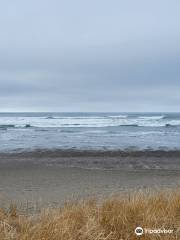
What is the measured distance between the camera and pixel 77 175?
13625 millimetres

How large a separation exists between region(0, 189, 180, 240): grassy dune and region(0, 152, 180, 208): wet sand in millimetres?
2716

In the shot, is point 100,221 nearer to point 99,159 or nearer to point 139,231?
point 139,231

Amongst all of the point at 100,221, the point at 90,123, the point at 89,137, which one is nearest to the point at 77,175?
the point at 100,221

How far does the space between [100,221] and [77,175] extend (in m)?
9.02

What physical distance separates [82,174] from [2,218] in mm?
9094

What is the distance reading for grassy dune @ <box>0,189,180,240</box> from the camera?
4.16 metres

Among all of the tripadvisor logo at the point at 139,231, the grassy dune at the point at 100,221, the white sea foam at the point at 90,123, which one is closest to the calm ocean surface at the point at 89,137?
the white sea foam at the point at 90,123

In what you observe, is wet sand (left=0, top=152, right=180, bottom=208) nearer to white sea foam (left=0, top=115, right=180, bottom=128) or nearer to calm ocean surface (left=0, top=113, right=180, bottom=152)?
calm ocean surface (left=0, top=113, right=180, bottom=152)

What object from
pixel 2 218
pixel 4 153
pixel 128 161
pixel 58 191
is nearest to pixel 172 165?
pixel 128 161

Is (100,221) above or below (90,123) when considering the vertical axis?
above

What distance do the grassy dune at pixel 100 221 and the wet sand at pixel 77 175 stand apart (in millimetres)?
2716

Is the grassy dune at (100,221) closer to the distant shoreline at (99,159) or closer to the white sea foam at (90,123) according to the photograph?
the distant shoreline at (99,159)

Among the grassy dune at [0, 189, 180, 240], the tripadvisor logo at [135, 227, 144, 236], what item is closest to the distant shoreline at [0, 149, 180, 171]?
the grassy dune at [0, 189, 180, 240]

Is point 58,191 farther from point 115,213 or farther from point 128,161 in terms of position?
point 128,161
